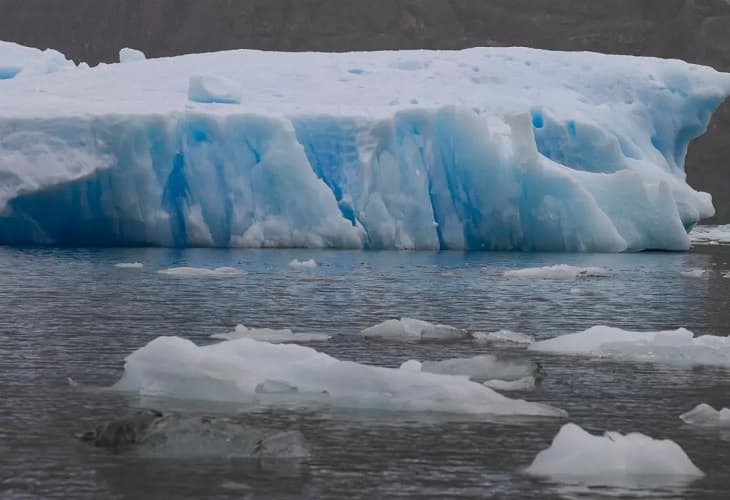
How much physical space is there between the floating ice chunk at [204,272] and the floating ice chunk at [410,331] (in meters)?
7.54

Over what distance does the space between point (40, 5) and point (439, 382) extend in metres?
78.8

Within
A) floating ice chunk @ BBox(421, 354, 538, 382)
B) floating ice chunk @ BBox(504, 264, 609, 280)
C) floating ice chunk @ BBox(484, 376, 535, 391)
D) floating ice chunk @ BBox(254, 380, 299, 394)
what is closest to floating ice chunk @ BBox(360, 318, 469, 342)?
floating ice chunk @ BBox(421, 354, 538, 382)

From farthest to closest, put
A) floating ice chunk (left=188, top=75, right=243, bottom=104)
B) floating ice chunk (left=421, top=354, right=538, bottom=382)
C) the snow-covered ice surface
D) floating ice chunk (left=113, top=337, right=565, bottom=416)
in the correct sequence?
the snow-covered ice surface < floating ice chunk (left=188, top=75, right=243, bottom=104) < floating ice chunk (left=421, top=354, right=538, bottom=382) < floating ice chunk (left=113, top=337, right=565, bottom=416)

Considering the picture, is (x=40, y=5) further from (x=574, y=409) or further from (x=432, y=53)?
(x=574, y=409)

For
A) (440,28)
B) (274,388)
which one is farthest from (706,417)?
(440,28)

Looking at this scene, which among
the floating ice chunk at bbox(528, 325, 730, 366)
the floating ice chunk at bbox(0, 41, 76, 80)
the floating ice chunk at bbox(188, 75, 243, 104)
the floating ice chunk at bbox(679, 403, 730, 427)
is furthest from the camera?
the floating ice chunk at bbox(0, 41, 76, 80)

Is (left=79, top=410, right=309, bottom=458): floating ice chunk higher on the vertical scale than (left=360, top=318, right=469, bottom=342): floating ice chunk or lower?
A: higher

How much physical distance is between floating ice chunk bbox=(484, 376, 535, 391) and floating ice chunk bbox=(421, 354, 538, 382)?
0.37 ft

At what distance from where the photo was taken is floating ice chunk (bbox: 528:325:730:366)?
37.3 ft

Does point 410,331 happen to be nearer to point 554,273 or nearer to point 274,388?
point 274,388

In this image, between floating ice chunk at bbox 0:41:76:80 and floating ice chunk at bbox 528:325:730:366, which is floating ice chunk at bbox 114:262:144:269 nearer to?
floating ice chunk at bbox 528:325:730:366

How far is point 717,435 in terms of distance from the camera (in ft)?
26.3

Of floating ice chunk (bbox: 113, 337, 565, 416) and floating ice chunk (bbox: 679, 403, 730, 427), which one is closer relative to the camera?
floating ice chunk (bbox: 679, 403, 730, 427)

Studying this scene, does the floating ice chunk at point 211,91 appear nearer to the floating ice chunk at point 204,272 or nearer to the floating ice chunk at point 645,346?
the floating ice chunk at point 204,272
